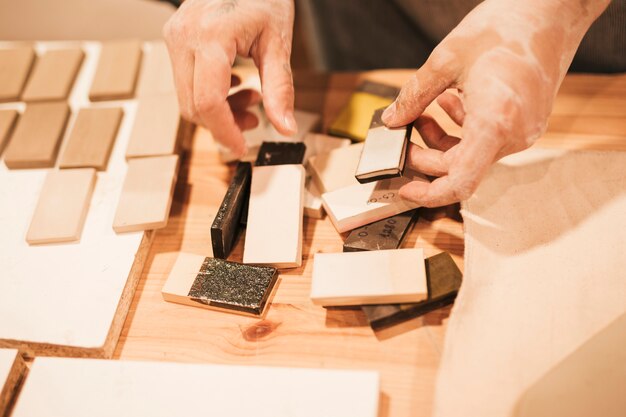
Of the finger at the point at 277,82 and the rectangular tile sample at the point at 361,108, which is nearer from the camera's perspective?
the finger at the point at 277,82

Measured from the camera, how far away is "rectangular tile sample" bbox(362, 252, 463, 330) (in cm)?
78

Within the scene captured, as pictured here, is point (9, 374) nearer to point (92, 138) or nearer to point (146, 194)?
point (146, 194)

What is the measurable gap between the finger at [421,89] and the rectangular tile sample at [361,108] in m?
0.19

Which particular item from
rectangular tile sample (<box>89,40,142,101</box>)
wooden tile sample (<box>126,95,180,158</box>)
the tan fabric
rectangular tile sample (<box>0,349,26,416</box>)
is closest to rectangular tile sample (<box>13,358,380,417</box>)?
rectangular tile sample (<box>0,349,26,416</box>)

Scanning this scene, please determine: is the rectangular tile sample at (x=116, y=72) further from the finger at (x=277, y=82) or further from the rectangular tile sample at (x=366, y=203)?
the rectangular tile sample at (x=366, y=203)

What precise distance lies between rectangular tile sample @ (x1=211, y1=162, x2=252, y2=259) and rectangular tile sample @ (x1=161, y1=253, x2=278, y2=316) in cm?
4

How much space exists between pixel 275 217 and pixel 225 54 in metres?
0.32

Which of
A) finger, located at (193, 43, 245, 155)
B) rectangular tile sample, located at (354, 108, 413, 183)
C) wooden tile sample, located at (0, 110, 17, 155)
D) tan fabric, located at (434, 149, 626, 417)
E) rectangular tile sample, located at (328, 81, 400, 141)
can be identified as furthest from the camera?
wooden tile sample, located at (0, 110, 17, 155)

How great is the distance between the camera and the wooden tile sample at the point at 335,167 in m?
0.98

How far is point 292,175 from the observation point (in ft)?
3.18

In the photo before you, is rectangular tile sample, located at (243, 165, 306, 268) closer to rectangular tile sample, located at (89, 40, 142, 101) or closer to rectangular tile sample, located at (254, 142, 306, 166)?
rectangular tile sample, located at (254, 142, 306, 166)

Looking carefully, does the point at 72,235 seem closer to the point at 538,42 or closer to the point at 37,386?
the point at 37,386

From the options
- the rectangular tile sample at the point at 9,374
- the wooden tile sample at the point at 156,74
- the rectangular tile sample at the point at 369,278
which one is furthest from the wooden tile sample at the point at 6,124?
the rectangular tile sample at the point at 369,278

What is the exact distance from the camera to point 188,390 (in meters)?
0.75
